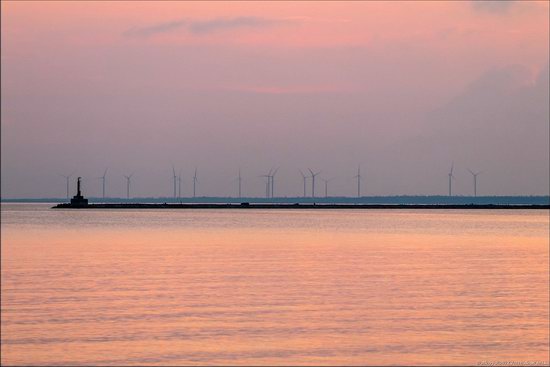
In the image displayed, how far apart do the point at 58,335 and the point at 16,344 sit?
177cm

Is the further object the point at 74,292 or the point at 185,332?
the point at 74,292

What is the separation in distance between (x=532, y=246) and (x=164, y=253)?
103ft

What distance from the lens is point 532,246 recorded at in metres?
78.7

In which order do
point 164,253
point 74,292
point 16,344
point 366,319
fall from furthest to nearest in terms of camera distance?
point 164,253, point 74,292, point 366,319, point 16,344

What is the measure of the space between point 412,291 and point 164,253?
90.0 feet

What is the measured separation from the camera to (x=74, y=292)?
1505 inches

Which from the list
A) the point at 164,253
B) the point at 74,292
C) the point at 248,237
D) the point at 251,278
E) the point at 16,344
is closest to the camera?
the point at 16,344

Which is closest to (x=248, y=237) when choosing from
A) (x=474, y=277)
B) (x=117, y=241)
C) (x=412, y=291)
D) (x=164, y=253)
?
(x=117, y=241)

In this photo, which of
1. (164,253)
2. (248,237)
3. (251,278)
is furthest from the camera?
(248,237)

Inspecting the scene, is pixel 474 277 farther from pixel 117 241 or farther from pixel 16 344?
pixel 117 241

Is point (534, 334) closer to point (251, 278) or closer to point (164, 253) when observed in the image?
point (251, 278)

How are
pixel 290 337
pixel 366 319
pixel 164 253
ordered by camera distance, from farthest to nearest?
pixel 164 253 → pixel 366 319 → pixel 290 337

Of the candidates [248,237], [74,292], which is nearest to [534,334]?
[74,292]

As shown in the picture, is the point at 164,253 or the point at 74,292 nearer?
the point at 74,292
